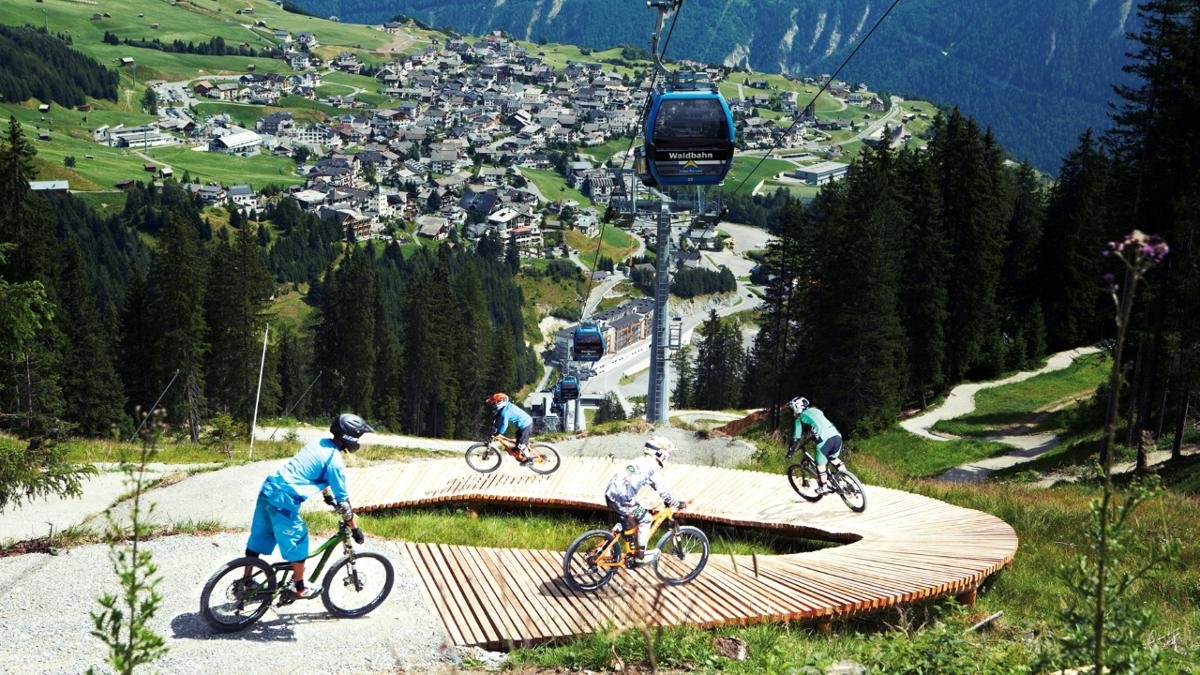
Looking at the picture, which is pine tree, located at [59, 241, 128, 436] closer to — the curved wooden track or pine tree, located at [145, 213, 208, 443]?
pine tree, located at [145, 213, 208, 443]

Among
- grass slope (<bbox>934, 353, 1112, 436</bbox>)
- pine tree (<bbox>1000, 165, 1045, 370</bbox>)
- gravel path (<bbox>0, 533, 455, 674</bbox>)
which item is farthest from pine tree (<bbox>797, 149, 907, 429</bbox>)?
gravel path (<bbox>0, 533, 455, 674</bbox>)

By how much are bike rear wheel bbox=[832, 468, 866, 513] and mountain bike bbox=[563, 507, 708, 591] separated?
4327 millimetres

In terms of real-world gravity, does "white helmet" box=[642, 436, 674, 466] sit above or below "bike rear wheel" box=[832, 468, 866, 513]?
above

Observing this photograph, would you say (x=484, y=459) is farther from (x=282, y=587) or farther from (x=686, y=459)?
(x=282, y=587)

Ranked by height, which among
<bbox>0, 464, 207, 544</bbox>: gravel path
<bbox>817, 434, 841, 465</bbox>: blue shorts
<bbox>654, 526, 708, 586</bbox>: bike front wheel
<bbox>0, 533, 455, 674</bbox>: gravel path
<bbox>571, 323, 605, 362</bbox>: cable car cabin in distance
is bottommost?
<bbox>571, 323, 605, 362</bbox>: cable car cabin in distance

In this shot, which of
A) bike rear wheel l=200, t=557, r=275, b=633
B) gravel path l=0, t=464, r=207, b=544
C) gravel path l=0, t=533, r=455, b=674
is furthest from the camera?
gravel path l=0, t=464, r=207, b=544

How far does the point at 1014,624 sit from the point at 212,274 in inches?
2152

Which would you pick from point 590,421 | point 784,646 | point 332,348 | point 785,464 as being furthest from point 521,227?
point 784,646

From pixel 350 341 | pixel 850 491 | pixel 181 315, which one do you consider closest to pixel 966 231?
pixel 850 491

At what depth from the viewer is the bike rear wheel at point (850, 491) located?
17.1 meters

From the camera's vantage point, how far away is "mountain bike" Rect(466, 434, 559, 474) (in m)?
19.8

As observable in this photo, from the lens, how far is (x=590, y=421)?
422 ft

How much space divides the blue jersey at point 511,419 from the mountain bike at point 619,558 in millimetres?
5661

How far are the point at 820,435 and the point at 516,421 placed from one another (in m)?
5.94
